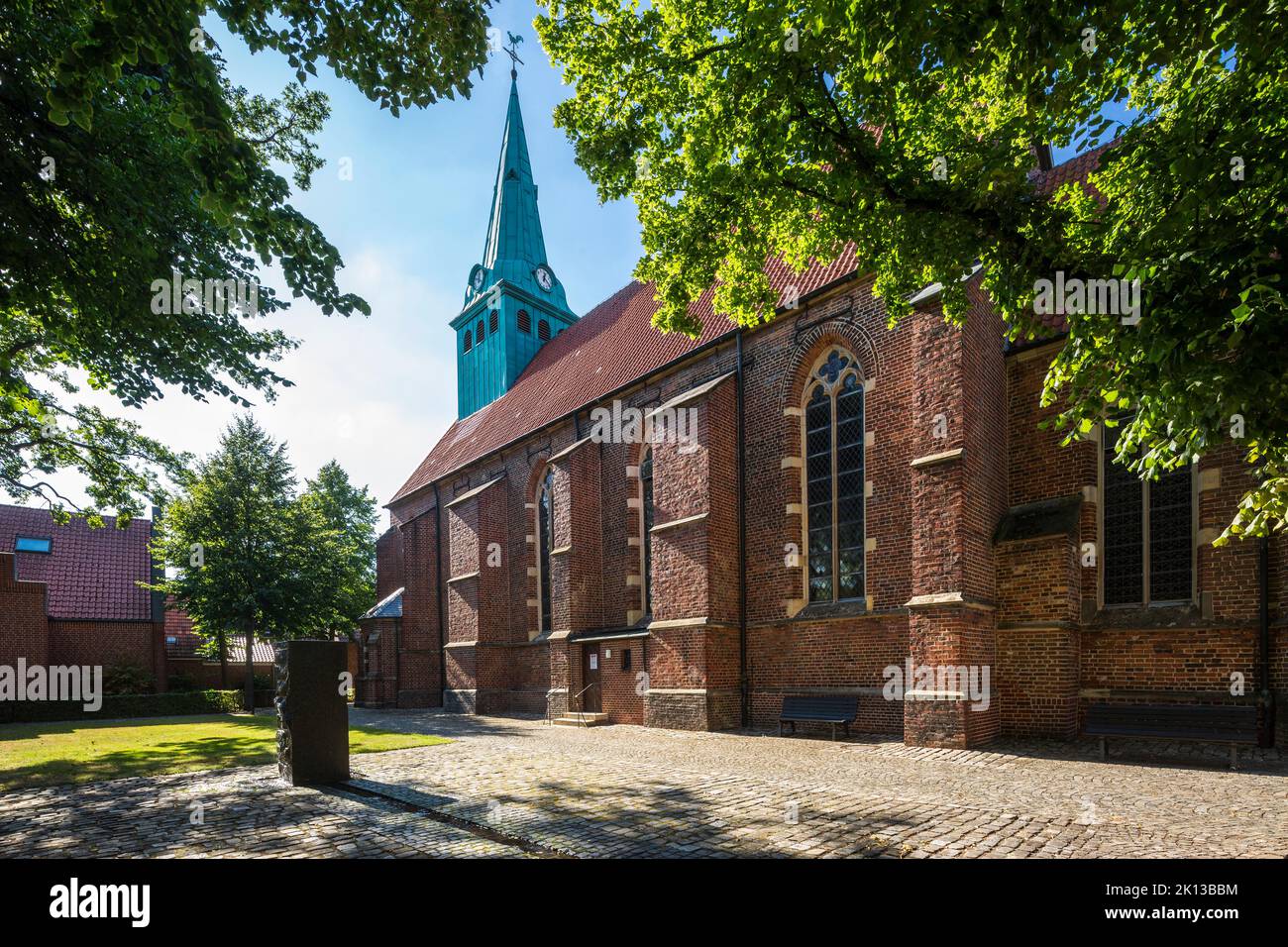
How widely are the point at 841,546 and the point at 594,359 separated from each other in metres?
11.2

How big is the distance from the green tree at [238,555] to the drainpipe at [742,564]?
16492mm

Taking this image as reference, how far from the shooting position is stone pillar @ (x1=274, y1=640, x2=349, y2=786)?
787 centimetres

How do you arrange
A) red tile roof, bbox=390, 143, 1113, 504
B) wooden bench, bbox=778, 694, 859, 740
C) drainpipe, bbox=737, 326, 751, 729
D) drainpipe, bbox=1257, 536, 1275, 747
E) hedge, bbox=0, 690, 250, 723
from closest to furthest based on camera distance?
drainpipe, bbox=1257, 536, 1275, 747 < wooden bench, bbox=778, 694, 859, 740 < drainpipe, bbox=737, 326, 751, 729 < red tile roof, bbox=390, 143, 1113, 504 < hedge, bbox=0, 690, 250, 723

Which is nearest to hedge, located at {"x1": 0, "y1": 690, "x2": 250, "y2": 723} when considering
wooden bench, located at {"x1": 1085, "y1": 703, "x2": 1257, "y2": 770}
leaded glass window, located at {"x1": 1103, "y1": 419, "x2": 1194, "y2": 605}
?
wooden bench, located at {"x1": 1085, "y1": 703, "x2": 1257, "y2": 770}

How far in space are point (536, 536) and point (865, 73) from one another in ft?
55.0

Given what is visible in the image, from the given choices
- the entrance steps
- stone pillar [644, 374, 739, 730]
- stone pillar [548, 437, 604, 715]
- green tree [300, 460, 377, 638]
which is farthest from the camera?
green tree [300, 460, 377, 638]

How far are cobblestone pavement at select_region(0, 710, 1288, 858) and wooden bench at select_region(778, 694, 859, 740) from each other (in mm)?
1442

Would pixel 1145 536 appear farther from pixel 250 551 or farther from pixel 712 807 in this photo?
pixel 250 551

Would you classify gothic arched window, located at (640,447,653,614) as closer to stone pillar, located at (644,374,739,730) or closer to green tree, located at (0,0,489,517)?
stone pillar, located at (644,374,739,730)

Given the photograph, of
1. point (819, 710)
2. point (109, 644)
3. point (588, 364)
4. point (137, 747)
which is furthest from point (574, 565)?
point (109, 644)

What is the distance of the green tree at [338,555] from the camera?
2391 centimetres

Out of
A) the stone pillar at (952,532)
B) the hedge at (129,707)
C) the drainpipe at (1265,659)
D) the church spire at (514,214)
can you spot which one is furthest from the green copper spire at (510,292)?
the drainpipe at (1265,659)

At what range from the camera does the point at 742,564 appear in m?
14.1

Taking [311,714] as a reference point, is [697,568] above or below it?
above
